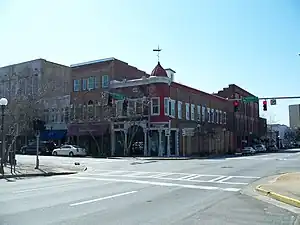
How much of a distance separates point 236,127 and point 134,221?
210 ft

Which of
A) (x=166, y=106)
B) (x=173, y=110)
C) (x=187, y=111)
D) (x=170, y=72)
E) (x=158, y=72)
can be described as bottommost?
(x=173, y=110)

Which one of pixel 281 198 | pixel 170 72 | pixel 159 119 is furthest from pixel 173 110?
pixel 281 198

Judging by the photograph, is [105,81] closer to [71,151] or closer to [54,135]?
[71,151]

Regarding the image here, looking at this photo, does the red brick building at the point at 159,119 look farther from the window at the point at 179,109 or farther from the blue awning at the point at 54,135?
the blue awning at the point at 54,135

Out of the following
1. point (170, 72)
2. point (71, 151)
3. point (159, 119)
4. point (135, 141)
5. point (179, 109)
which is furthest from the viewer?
point (170, 72)

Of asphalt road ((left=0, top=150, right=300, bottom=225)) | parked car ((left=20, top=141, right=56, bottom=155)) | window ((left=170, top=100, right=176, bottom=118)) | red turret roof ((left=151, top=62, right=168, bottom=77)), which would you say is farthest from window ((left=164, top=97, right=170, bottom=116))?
asphalt road ((left=0, top=150, right=300, bottom=225))

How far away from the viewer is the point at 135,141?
48.2 m

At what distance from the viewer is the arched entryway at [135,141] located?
4678cm

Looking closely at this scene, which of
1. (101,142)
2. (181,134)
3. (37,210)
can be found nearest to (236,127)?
(181,134)

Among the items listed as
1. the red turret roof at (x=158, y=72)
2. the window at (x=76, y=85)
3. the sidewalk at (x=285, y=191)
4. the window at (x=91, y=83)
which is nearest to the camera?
the sidewalk at (x=285, y=191)

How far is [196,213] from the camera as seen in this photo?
390 inches

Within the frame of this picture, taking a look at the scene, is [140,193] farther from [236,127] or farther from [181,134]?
[236,127]

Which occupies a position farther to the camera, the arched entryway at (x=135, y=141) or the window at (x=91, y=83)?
the window at (x=91, y=83)

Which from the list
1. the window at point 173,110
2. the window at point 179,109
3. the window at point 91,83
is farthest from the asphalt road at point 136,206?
the window at point 91,83
